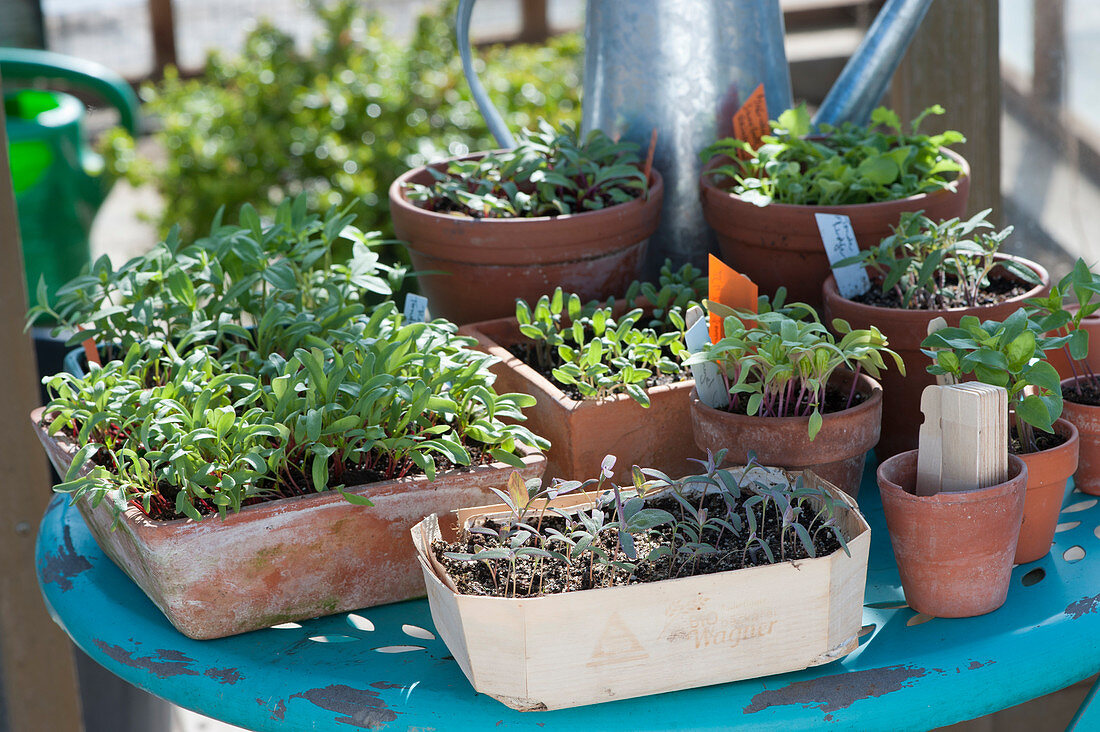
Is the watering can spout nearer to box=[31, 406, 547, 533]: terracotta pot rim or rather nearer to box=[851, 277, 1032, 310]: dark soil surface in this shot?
box=[851, 277, 1032, 310]: dark soil surface

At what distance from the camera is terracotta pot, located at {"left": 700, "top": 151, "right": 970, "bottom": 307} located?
1.24 m

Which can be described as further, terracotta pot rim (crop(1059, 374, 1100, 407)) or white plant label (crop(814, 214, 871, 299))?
white plant label (crop(814, 214, 871, 299))

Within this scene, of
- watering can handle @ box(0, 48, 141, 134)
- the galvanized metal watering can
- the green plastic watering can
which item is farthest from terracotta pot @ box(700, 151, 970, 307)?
watering can handle @ box(0, 48, 141, 134)

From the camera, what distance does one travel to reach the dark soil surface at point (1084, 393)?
1.06 meters

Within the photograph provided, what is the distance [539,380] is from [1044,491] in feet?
1.55

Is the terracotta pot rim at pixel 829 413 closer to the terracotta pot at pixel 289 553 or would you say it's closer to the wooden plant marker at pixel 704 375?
the wooden plant marker at pixel 704 375

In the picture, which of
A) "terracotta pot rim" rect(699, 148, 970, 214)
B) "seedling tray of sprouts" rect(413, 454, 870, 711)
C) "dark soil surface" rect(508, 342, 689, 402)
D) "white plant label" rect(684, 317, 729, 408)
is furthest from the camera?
"terracotta pot rim" rect(699, 148, 970, 214)

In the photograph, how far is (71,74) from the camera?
10.2 feet

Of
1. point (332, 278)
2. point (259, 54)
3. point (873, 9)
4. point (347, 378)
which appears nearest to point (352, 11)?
point (259, 54)

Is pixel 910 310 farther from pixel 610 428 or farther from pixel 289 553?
pixel 289 553

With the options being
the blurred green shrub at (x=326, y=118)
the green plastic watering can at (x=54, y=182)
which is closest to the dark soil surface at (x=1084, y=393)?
the blurred green shrub at (x=326, y=118)

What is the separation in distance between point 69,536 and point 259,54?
8.62ft

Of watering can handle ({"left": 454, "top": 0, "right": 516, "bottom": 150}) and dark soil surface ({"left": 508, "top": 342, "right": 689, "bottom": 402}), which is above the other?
watering can handle ({"left": 454, "top": 0, "right": 516, "bottom": 150})

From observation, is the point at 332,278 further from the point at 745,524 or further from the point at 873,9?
the point at 873,9
